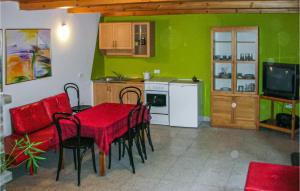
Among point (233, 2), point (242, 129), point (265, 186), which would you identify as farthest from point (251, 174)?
point (242, 129)

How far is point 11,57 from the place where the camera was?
6.29 metres

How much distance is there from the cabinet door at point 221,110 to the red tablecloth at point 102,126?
250 centimetres

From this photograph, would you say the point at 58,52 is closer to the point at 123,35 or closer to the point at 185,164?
the point at 123,35

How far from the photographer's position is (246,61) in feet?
26.0

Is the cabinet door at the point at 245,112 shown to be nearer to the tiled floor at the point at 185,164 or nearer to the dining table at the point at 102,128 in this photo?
the tiled floor at the point at 185,164

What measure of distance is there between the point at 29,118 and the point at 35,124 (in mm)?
134

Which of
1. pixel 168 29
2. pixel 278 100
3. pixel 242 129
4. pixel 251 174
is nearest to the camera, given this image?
pixel 251 174

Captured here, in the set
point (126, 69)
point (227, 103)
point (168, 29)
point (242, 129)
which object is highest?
point (168, 29)

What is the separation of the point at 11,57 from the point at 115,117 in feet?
6.14

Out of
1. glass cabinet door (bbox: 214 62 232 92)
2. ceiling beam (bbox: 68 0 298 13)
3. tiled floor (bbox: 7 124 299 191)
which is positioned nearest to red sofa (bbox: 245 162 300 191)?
tiled floor (bbox: 7 124 299 191)

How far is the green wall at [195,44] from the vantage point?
7863mm

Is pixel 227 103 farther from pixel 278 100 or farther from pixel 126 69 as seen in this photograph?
pixel 126 69

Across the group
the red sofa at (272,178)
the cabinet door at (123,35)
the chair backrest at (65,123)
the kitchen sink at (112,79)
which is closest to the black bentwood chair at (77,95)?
the kitchen sink at (112,79)

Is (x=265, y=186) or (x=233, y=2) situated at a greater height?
(x=233, y=2)
